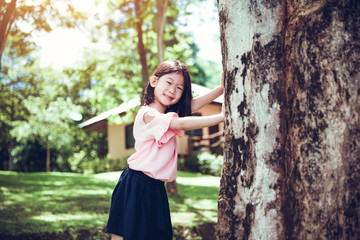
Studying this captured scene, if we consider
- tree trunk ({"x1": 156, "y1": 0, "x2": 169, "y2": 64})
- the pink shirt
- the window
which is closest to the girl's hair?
the pink shirt

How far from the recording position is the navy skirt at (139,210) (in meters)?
2.60

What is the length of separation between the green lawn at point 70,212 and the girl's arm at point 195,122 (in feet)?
9.93

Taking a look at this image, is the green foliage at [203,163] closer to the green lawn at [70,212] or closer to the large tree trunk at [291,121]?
the green lawn at [70,212]

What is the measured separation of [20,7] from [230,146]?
15.4ft

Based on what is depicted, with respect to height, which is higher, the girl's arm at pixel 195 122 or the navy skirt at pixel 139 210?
the girl's arm at pixel 195 122

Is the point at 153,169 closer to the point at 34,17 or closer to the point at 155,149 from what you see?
the point at 155,149

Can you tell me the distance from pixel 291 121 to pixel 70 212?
206 inches

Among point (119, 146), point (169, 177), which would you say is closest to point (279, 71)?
point (169, 177)

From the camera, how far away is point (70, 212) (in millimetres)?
6168

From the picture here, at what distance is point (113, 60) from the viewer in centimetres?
1241

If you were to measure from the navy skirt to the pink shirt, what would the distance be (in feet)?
0.33

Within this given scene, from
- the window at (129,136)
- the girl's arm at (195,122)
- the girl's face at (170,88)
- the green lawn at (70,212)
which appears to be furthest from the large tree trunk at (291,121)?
the window at (129,136)

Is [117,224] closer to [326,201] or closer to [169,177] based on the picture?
[169,177]

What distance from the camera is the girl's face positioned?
9.20ft
